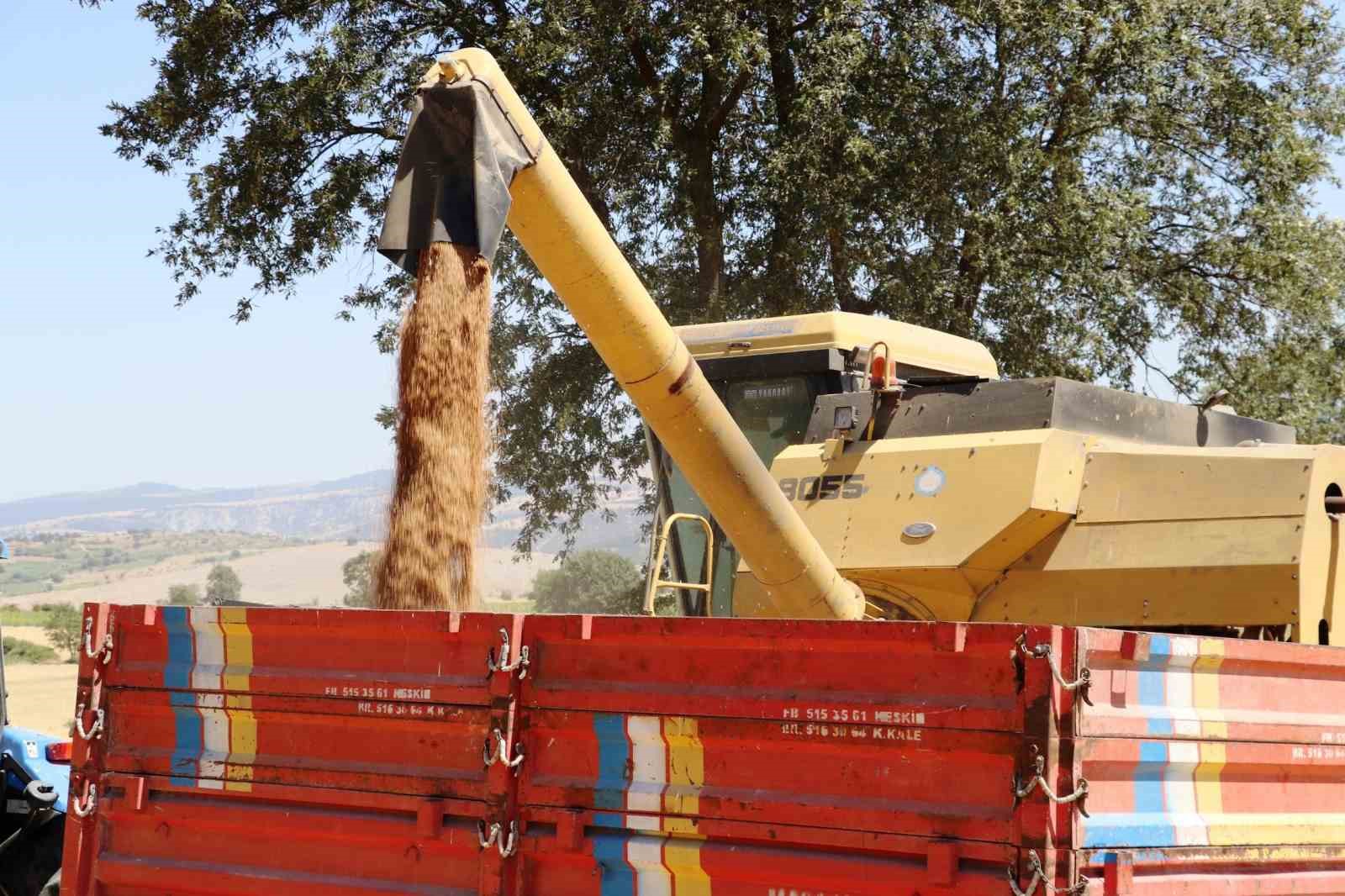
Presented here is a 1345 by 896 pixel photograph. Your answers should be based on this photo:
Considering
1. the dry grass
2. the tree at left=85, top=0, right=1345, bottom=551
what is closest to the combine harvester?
the tree at left=85, top=0, right=1345, bottom=551

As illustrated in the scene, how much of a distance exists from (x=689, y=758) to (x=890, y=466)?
278 cm

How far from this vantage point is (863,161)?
16531mm

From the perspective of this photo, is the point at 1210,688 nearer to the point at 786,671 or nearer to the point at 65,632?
the point at 786,671

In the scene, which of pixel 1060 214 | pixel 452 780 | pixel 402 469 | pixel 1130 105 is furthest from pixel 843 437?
pixel 1130 105

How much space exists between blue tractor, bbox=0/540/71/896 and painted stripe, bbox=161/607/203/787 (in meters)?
1.42

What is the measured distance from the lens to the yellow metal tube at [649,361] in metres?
5.29

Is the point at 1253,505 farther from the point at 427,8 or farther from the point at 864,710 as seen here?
→ the point at 427,8

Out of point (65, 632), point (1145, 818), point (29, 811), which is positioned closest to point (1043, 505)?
point (1145, 818)

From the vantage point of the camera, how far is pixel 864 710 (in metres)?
4.32

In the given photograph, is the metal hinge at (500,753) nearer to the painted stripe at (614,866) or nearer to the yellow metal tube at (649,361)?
the painted stripe at (614,866)

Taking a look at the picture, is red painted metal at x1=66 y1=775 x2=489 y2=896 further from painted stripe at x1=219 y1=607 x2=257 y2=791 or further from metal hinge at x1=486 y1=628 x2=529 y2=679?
metal hinge at x1=486 y1=628 x2=529 y2=679

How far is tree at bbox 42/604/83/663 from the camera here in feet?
148

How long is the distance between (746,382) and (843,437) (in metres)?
0.88

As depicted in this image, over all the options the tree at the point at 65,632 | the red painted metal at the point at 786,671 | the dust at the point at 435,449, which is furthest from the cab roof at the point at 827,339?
the tree at the point at 65,632
